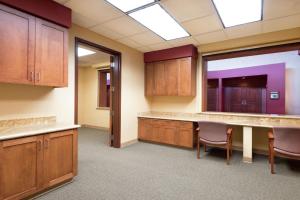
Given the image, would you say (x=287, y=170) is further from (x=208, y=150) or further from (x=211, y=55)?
(x=211, y=55)

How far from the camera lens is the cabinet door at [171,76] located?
444cm

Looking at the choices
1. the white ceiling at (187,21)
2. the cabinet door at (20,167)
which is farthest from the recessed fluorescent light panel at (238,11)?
the cabinet door at (20,167)

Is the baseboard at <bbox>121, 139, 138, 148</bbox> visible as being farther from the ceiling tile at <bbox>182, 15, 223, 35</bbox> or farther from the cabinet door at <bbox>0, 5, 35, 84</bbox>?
the ceiling tile at <bbox>182, 15, 223, 35</bbox>

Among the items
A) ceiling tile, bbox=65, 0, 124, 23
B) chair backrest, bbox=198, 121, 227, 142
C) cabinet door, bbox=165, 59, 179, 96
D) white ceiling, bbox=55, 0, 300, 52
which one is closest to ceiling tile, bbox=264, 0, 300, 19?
white ceiling, bbox=55, 0, 300, 52

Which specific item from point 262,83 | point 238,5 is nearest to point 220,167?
point 238,5

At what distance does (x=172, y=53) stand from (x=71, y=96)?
8.82 feet

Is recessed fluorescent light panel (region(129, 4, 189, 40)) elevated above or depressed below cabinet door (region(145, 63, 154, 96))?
above

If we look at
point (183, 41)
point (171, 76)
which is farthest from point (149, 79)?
point (183, 41)

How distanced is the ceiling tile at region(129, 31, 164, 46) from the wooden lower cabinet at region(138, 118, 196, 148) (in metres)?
1.98

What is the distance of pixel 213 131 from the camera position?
10.8ft

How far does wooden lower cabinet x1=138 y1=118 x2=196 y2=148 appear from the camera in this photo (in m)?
4.07

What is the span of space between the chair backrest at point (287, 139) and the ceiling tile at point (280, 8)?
183cm

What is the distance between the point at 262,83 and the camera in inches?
248

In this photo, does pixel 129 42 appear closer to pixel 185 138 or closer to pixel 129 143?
pixel 129 143
